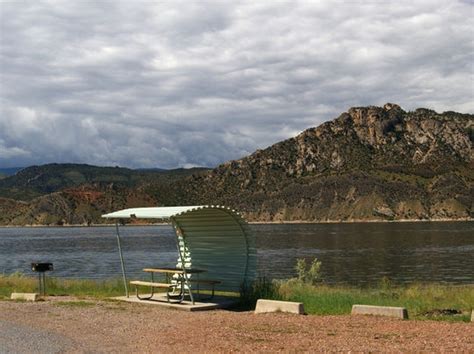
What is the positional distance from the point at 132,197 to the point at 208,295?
491 ft

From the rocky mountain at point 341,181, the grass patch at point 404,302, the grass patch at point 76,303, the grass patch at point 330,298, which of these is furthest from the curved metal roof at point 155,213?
the rocky mountain at point 341,181

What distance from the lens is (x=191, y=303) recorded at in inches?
651

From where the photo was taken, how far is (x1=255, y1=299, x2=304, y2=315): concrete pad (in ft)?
48.0

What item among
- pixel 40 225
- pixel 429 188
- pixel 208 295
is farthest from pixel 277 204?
pixel 208 295

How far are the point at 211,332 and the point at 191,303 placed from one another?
14.6 feet

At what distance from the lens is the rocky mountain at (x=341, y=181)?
504ft

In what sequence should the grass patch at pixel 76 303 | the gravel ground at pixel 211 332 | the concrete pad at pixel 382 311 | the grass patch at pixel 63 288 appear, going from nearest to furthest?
1. the gravel ground at pixel 211 332
2. the concrete pad at pixel 382 311
3. the grass patch at pixel 76 303
4. the grass patch at pixel 63 288

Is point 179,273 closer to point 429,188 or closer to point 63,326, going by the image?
point 63,326

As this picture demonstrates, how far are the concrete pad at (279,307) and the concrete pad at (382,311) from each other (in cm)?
110

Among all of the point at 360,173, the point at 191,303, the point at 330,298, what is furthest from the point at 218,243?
the point at 360,173

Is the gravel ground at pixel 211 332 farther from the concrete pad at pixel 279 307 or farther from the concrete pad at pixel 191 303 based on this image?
the concrete pad at pixel 191 303

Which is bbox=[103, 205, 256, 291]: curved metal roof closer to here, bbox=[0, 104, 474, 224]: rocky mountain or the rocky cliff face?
bbox=[0, 104, 474, 224]: rocky mountain

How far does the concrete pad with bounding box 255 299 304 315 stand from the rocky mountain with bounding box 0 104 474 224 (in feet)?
456

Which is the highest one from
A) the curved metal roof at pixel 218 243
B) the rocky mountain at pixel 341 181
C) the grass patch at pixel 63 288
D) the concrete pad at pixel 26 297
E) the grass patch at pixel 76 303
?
the rocky mountain at pixel 341 181
